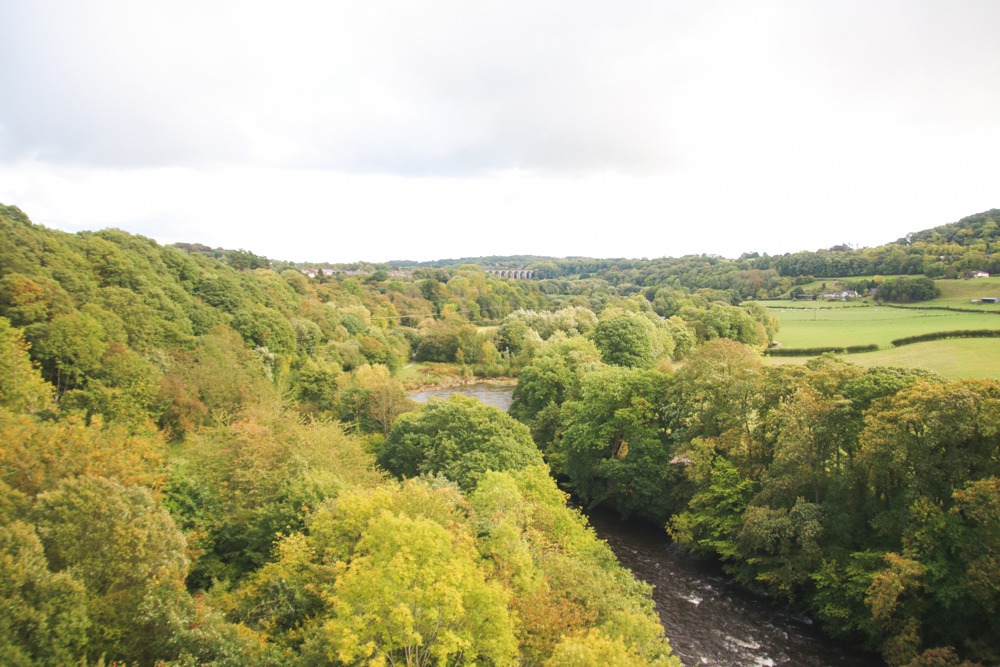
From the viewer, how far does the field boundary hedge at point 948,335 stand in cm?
3650

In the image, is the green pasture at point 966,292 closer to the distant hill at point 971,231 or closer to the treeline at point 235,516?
the distant hill at point 971,231

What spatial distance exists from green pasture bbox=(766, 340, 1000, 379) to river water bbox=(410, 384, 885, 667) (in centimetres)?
1395

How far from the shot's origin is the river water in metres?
17.9

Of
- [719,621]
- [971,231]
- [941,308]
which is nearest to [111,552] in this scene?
[719,621]

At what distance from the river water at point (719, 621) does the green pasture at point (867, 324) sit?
2618cm

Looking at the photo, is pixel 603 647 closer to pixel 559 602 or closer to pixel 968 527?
pixel 559 602

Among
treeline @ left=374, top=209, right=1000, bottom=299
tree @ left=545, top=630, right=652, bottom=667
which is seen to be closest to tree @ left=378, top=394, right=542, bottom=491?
tree @ left=545, top=630, right=652, bottom=667

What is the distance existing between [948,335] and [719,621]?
3581 centimetres

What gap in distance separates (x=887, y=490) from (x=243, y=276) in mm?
65108

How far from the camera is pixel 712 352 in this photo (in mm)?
29328

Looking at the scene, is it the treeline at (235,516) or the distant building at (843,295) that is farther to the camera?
the distant building at (843,295)

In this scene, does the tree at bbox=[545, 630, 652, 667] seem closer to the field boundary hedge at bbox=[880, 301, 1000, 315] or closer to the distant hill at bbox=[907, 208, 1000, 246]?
the field boundary hedge at bbox=[880, 301, 1000, 315]

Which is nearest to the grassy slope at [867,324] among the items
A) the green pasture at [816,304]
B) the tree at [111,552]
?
the green pasture at [816,304]

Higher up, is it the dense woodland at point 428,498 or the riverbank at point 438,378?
the dense woodland at point 428,498
